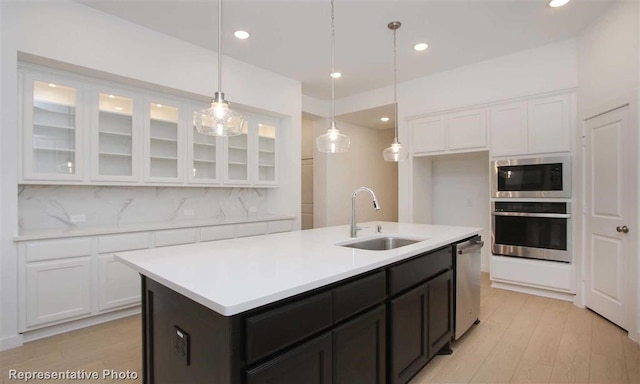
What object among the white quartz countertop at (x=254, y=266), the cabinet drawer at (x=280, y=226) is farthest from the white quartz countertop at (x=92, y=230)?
the white quartz countertop at (x=254, y=266)

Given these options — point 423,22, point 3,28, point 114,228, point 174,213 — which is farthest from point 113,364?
point 423,22

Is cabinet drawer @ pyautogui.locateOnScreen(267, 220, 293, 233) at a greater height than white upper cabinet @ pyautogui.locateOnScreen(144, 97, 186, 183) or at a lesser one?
lesser

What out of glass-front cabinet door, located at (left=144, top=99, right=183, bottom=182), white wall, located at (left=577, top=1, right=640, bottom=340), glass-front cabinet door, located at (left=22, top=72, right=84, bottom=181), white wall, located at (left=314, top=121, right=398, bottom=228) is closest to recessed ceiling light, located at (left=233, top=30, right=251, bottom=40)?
glass-front cabinet door, located at (left=144, top=99, right=183, bottom=182)

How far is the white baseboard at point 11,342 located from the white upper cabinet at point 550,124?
→ 5.17 m

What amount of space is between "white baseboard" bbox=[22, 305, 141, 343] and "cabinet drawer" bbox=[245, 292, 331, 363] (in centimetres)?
260

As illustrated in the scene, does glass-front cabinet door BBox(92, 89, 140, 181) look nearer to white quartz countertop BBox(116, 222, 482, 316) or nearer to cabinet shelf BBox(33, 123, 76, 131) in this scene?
cabinet shelf BBox(33, 123, 76, 131)

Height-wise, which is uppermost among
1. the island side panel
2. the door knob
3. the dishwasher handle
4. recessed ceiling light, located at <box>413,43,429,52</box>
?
recessed ceiling light, located at <box>413,43,429,52</box>

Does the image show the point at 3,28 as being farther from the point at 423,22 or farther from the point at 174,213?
the point at 423,22

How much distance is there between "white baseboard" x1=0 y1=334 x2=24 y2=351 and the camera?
2371 mm

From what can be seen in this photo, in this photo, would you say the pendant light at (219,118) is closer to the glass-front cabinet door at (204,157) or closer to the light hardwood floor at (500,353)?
the light hardwood floor at (500,353)

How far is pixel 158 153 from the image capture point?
3.45 metres

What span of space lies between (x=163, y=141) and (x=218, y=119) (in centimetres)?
205

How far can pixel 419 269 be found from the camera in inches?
78.4

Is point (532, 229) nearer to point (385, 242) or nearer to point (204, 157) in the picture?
point (385, 242)
